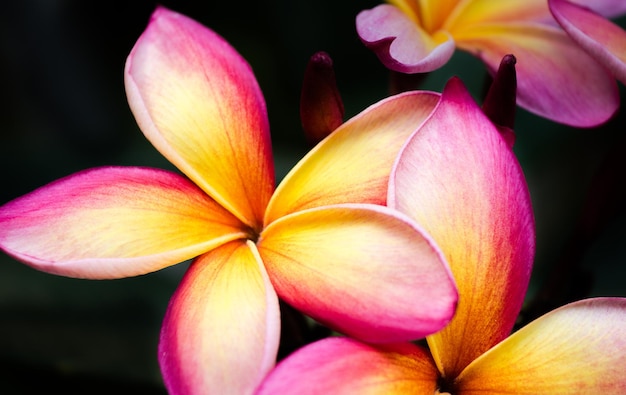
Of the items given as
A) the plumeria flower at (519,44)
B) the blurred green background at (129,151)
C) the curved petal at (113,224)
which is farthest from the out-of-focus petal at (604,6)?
the curved petal at (113,224)

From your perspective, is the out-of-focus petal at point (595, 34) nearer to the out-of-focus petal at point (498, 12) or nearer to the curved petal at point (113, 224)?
the out-of-focus petal at point (498, 12)

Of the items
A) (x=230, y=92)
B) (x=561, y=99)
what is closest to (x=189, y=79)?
(x=230, y=92)

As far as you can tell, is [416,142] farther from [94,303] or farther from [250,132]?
[94,303]

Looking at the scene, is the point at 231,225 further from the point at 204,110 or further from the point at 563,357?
Answer: the point at 563,357

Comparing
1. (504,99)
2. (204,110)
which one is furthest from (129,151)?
(504,99)

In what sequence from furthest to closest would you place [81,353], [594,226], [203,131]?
[81,353], [594,226], [203,131]

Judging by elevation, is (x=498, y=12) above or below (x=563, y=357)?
above

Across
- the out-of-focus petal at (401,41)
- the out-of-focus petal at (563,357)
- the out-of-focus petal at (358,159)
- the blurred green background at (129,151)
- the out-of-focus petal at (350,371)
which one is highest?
the out-of-focus petal at (401,41)
